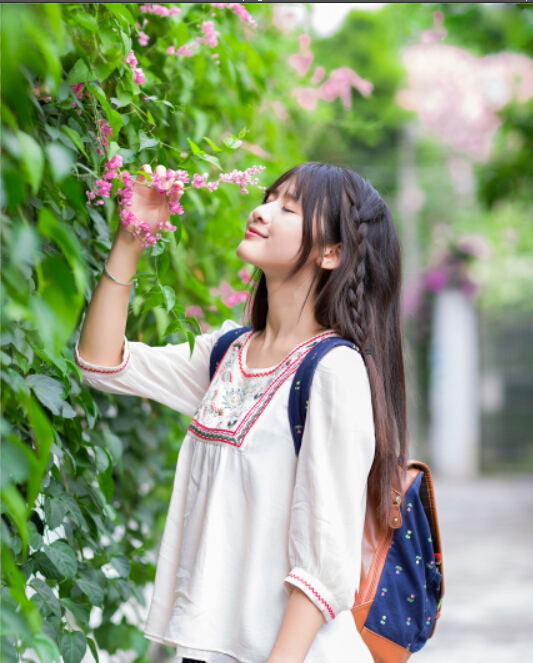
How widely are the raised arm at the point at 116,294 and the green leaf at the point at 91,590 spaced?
37 centimetres

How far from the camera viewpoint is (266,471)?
1181 millimetres

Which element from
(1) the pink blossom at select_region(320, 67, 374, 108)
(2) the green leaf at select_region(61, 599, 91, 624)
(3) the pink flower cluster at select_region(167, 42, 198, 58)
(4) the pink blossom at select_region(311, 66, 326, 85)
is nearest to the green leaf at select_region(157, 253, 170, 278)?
(3) the pink flower cluster at select_region(167, 42, 198, 58)

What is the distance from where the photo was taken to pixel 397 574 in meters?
1.28

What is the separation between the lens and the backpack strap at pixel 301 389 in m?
1.17

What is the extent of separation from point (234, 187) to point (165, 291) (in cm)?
117

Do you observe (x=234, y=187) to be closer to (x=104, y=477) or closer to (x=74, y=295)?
(x=104, y=477)

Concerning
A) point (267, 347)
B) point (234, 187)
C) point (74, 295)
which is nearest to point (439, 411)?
point (234, 187)

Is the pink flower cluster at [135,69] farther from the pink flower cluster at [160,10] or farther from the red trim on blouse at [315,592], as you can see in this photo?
the red trim on blouse at [315,592]

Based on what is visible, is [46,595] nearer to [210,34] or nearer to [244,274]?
[210,34]

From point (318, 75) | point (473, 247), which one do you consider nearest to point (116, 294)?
point (318, 75)

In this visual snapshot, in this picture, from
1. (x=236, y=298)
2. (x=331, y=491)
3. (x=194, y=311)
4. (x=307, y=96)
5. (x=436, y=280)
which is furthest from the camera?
(x=436, y=280)

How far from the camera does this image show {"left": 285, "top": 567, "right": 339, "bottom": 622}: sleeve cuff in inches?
42.4

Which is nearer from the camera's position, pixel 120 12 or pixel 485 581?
pixel 120 12

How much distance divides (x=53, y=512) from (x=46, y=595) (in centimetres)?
12
